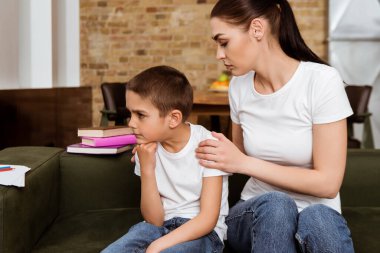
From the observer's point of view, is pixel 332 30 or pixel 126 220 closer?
pixel 126 220

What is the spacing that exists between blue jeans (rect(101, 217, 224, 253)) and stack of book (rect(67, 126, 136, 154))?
521 mm

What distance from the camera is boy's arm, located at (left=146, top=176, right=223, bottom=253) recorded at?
142 centimetres

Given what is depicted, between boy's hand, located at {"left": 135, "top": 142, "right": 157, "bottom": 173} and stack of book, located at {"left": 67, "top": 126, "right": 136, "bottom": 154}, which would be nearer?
boy's hand, located at {"left": 135, "top": 142, "right": 157, "bottom": 173}

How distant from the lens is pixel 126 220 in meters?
1.92

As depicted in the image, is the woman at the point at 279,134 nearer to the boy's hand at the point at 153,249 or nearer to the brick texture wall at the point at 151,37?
the boy's hand at the point at 153,249

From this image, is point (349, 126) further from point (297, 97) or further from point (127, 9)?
point (127, 9)

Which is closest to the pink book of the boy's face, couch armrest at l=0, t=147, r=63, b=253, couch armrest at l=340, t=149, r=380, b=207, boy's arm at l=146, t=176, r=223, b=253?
couch armrest at l=0, t=147, r=63, b=253

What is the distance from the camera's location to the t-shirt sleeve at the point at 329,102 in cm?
150

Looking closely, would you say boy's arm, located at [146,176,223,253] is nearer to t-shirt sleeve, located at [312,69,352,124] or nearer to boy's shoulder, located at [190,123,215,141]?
boy's shoulder, located at [190,123,215,141]

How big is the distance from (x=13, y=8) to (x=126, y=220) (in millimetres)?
2657

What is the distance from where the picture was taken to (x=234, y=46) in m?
1.56

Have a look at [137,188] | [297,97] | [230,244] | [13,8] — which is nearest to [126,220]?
[137,188]

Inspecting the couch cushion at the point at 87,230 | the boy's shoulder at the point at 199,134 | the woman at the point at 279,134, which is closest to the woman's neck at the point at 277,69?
the woman at the point at 279,134

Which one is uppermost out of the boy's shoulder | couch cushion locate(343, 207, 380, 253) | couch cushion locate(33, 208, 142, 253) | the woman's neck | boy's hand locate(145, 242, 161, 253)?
the woman's neck
